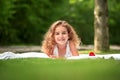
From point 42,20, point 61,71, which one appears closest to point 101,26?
point 61,71

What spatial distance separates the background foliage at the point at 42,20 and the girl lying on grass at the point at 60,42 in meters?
14.4

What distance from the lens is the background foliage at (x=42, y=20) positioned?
21.4m

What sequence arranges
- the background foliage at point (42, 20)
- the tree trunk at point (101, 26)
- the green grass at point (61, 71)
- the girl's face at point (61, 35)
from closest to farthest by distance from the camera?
the green grass at point (61, 71) → the girl's face at point (61, 35) → the tree trunk at point (101, 26) → the background foliage at point (42, 20)

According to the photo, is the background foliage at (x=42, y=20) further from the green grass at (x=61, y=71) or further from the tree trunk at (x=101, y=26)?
the green grass at (x=61, y=71)

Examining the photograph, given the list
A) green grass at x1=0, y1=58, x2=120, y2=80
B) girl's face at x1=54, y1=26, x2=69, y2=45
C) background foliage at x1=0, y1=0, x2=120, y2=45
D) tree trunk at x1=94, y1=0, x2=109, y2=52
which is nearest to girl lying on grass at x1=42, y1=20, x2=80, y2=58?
girl's face at x1=54, y1=26, x2=69, y2=45

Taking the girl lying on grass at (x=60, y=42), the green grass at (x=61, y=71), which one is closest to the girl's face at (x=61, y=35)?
the girl lying on grass at (x=60, y=42)

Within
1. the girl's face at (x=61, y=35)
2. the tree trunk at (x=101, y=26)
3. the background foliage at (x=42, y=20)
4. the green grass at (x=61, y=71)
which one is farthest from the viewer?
the background foliage at (x=42, y=20)

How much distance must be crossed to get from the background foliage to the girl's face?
14496 millimetres

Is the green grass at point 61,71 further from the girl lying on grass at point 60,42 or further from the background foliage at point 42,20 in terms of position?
the background foliage at point 42,20

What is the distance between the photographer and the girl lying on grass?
19.9ft

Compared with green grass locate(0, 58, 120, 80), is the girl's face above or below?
above

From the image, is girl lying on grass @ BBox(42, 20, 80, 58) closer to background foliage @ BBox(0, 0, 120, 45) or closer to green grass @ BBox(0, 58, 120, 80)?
green grass @ BBox(0, 58, 120, 80)

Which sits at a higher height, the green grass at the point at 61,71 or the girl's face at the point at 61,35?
the girl's face at the point at 61,35

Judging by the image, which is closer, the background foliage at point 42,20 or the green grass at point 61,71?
the green grass at point 61,71
